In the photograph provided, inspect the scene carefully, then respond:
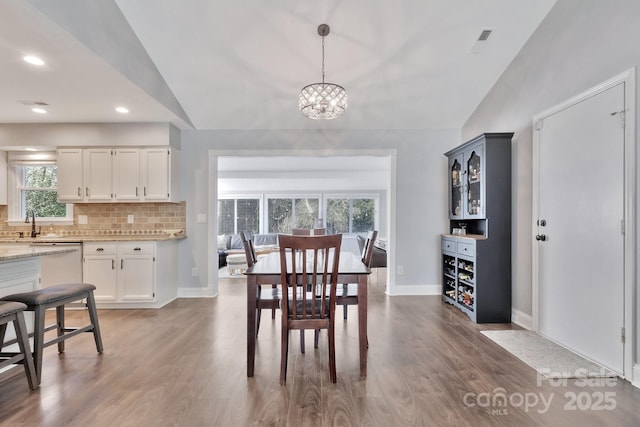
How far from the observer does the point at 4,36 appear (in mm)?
2252

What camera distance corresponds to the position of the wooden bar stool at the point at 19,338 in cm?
196

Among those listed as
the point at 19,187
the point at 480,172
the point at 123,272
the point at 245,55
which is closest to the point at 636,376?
the point at 480,172

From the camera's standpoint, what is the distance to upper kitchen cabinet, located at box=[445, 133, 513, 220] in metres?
3.54

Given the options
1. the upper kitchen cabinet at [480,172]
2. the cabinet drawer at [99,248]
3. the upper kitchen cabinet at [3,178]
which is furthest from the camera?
the upper kitchen cabinet at [3,178]

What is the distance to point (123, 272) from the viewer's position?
4004 mm

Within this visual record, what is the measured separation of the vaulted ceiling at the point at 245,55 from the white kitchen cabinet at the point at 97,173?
0.46 meters

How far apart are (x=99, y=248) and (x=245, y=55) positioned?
2838 millimetres

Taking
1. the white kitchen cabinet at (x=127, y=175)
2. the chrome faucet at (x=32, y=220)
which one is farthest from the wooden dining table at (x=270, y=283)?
the chrome faucet at (x=32, y=220)

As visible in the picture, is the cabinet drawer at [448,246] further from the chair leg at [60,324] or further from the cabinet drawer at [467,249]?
the chair leg at [60,324]

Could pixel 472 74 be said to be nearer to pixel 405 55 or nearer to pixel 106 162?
pixel 405 55

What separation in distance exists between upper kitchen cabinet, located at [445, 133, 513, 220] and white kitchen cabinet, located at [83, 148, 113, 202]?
14.7 feet

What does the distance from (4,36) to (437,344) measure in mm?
3992

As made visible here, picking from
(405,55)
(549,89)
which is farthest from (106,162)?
(549,89)

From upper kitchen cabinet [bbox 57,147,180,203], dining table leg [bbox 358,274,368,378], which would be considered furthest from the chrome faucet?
dining table leg [bbox 358,274,368,378]
